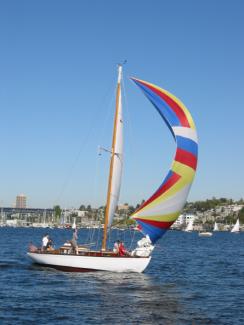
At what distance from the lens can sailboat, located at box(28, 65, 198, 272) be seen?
1248 inches

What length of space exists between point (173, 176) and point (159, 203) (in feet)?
5.83

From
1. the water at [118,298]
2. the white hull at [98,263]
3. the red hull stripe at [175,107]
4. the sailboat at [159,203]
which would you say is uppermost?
the red hull stripe at [175,107]

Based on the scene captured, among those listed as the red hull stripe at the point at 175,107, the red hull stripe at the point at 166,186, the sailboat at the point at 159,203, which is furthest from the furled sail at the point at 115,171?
the red hull stripe at the point at 175,107

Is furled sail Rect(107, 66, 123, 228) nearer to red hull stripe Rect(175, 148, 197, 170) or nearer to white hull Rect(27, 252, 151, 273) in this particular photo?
white hull Rect(27, 252, 151, 273)

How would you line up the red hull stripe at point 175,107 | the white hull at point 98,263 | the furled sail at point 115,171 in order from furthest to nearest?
1. the furled sail at point 115,171
2. the white hull at point 98,263
3. the red hull stripe at point 175,107

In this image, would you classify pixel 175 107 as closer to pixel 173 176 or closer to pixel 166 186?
pixel 173 176

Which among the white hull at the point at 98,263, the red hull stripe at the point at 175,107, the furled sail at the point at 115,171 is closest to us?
the red hull stripe at the point at 175,107

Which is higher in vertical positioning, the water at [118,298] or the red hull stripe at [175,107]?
the red hull stripe at [175,107]

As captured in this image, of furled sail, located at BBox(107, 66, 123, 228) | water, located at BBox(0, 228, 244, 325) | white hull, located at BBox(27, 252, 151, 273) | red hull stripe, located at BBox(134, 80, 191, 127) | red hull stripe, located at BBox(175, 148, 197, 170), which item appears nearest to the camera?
water, located at BBox(0, 228, 244, 325)

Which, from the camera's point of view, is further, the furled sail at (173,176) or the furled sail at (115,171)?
the furled sail at (115,171)

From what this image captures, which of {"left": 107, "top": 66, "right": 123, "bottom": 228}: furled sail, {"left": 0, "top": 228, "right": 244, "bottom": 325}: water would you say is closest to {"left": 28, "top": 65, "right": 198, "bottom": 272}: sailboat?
{"left": 0, "top": 228, "right": 244, "bottom": 325}: water

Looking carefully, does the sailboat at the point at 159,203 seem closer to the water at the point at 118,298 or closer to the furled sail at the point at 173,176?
the furled sail at the point at 173,176

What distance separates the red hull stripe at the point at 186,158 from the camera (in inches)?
1243

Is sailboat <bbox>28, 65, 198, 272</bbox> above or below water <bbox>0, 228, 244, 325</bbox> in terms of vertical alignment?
above
